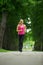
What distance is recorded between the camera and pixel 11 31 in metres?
36.2

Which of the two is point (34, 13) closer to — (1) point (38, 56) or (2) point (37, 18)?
(2) point (37, 18)

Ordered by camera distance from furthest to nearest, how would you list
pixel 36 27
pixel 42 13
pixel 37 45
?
pixel 37 45, pixel 36 27, pixel 42 13

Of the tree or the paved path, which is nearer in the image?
the paved path

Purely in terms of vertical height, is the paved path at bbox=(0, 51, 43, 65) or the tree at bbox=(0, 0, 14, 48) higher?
the tree at bbox=(0, 0, 14, 48)

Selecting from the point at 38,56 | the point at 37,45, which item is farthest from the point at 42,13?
the point at 38,56

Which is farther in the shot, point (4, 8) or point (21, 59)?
point (4, 8)

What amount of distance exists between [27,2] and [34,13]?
14.8 ft

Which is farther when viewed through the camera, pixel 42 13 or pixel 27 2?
pixel 42 13

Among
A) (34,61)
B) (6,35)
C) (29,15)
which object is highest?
(29,15)

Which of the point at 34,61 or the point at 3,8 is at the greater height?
the point at 3,8

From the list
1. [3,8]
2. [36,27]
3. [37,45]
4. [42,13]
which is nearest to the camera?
[3,8]

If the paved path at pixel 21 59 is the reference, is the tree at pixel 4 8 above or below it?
above

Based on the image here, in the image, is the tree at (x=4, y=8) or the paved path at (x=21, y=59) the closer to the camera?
the paved path at (x=21, y=59)

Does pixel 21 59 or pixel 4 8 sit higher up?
pixel 4 8
